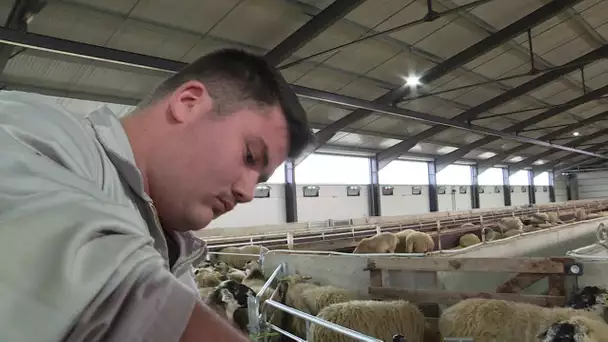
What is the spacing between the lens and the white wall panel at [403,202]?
695 inches

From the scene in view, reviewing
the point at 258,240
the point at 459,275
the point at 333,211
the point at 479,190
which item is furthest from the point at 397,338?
the point at 479,190

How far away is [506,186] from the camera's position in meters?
25.6

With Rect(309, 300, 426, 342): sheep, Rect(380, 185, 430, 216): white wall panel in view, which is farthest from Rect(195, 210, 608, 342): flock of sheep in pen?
Rect(380, 185, 430, 216): white wall panel

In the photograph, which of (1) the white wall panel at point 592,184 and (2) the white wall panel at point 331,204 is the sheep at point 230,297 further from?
(1) the white wall panel at point 592,184

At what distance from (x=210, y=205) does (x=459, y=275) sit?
417cm

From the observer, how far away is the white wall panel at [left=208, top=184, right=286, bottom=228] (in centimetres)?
1259

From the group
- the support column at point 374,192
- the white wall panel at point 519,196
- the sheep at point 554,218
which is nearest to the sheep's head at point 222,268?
the sheep at point 554,218

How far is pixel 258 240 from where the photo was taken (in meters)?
9.02

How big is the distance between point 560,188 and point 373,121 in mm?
23331

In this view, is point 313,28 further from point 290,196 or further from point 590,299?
point 290,196

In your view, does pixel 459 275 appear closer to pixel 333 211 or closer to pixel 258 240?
pixel 258 240

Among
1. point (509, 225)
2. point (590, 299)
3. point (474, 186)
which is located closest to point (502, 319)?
point (590, 299)

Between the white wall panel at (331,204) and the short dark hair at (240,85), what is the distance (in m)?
13.6

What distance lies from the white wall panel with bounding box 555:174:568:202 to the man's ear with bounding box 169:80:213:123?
113 ft
